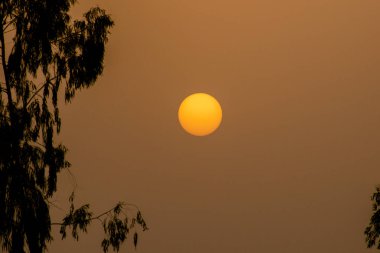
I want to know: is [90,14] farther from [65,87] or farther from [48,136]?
[48,136]

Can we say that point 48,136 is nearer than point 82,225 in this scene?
Yes

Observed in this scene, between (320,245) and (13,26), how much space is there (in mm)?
31576

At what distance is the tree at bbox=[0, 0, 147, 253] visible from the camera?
14.6m

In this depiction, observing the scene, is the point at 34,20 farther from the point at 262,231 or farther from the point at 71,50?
the point at 262,231

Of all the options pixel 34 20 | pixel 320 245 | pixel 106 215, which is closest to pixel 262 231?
pixel 320 245

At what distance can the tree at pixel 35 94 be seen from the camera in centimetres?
1459

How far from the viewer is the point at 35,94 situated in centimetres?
1534

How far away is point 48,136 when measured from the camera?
15.5m

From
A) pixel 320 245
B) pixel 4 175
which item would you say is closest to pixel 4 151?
pixel 4 175

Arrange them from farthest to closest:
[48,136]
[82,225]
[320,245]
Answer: [320,245]
[82,225]
[48,136]

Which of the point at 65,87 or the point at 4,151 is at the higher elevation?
the point at 65,87

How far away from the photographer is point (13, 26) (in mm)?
15102

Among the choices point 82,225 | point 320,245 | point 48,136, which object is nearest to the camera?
point 48,136

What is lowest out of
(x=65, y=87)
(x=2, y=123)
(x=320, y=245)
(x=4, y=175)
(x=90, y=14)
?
(x=4, y=175)
